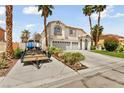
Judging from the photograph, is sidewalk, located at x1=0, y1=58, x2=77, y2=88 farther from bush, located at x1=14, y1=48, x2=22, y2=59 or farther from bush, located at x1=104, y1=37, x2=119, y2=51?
bush, located at x1=104, y1=37, x2=119, y2=51

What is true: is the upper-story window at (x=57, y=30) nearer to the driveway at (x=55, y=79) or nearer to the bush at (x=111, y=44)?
the bush at (x=111, y=44)

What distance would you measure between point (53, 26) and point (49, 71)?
19744 mm

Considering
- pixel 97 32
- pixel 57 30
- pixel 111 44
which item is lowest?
pixel 111 44

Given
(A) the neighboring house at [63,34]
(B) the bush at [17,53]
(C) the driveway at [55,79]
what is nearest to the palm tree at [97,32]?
(A) the neighboring house at [63,34]

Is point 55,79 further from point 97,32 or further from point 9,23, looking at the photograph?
point 97,32

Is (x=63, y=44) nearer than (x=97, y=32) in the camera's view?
Yes

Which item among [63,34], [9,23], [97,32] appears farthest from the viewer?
[63,34]

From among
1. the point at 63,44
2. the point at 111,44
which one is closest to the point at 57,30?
the point at 63,44

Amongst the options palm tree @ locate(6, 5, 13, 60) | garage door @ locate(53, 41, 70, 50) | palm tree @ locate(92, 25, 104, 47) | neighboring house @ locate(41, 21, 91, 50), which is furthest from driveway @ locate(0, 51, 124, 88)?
neighboring house @ locate(41, 21, 91, 50)

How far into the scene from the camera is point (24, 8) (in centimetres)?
1396

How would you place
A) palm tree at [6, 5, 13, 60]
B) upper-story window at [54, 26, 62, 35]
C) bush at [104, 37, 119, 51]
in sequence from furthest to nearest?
upper-story window at [54, 26, 62, 35]
bush at [104, 37, 119, 51]
palm tree at [6, 5, 13, 60]

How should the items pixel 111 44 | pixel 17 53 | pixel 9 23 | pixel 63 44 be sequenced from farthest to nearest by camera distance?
pixel 111 44 < pixel 63 44 < pixel 17 53 < pixel 9 23
